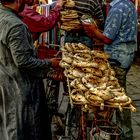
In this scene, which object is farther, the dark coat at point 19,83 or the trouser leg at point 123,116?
the trouser leg at point 123,116

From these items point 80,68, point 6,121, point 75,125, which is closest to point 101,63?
point 80,68

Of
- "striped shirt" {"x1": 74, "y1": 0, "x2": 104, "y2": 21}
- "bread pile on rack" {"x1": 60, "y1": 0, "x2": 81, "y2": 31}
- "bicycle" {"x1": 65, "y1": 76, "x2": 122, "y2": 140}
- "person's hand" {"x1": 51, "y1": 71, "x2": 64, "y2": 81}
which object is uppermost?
"striped shirt" {"x1": 74, "y1": 0, "x2": 104, "y2": 21}

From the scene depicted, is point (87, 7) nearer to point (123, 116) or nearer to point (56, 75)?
point (56, 75)

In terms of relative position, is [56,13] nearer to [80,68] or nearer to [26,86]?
[80,68]

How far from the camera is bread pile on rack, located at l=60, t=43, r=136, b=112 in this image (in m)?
4.52

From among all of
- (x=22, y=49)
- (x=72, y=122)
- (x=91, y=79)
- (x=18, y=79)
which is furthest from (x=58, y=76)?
(x=22, y=49)

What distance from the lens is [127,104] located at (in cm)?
452

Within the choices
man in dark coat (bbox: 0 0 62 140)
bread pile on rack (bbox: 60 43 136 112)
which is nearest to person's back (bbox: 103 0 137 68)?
bread pile on rack (bbox: 60 43 136 112)

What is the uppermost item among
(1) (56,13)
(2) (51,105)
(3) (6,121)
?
(1) (56,13)

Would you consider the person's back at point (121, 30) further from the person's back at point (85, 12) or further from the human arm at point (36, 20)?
the person's back at point (85, 12)

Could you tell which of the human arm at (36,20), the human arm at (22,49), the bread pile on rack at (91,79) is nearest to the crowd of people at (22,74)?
the human arm at (22,49)

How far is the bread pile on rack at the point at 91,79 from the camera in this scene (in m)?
4.52

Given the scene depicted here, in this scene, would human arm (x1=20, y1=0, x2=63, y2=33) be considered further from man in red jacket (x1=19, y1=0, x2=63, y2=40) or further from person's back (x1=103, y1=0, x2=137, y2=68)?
person's back (x1=103, y1=0, x2=137, y2=68)

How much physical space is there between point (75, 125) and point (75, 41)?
4.94 feet
